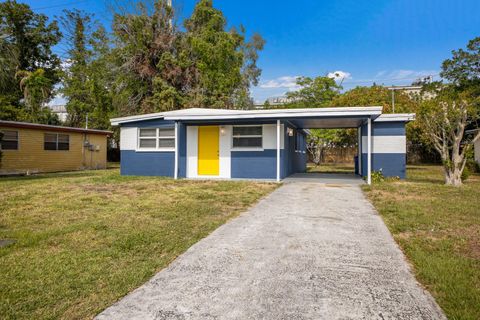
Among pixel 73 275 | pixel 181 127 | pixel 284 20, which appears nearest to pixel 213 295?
pixel 73 275

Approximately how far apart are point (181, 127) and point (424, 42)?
75.7ft

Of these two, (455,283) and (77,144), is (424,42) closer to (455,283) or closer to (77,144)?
(77,144)

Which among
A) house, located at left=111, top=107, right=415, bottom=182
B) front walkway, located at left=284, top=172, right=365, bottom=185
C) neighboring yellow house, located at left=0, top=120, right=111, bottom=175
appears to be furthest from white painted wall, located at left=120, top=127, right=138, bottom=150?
front walkway, located at left=284, top=172, right=365, bottom=185

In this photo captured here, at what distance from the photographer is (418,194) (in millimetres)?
Result: 8086

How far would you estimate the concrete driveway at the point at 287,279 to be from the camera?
2.34m

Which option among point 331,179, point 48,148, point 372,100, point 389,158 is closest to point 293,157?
point 331,179

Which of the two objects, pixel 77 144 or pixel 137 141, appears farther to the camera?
pixel 77 144

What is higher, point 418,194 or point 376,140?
point 376,140

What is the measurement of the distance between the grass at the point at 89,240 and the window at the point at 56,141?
9.32m

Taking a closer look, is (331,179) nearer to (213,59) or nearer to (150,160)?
(150,160)

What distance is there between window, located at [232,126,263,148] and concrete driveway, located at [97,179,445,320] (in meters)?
7.21

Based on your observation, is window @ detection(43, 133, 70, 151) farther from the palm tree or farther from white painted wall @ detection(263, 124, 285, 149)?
white painted wall @ detection(263, 124, 285, 149)

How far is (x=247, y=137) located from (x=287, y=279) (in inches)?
371

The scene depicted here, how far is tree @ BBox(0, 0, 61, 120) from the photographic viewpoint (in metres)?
24.1
